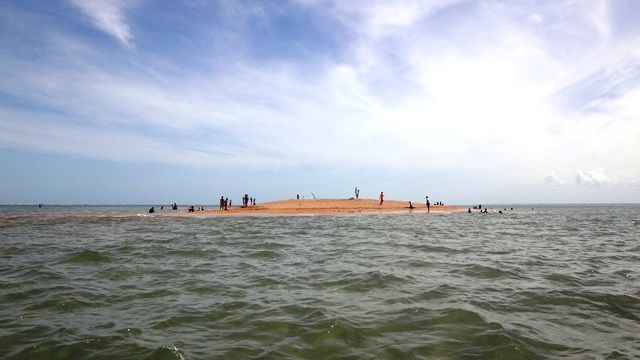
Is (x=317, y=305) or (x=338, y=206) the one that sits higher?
(x=338, y=206)

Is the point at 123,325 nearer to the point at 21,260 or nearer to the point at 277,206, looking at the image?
the point at 21,260

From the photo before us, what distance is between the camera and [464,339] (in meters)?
6.68

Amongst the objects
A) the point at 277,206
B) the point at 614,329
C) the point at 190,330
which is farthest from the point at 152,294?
the point at 277,206

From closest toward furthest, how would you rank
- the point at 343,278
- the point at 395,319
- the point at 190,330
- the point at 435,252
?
the point at 190,330 → the point at 395,319 → the point at 343,278 → the point at 435,252

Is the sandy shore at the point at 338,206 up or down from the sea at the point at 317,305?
up

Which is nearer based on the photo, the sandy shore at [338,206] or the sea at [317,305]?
the sea at [317,305]

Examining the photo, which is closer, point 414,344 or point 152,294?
point 414,344

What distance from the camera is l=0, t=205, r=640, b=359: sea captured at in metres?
6.31

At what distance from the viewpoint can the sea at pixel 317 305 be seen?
6309 millimetres

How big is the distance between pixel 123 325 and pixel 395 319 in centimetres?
513

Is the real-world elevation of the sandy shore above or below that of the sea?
above

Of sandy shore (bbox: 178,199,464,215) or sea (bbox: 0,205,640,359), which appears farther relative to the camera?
sandy shore (bbox: 178,199,464,215)

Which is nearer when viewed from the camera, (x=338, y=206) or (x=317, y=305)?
(x=317, y=305)

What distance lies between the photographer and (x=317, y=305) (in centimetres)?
865
